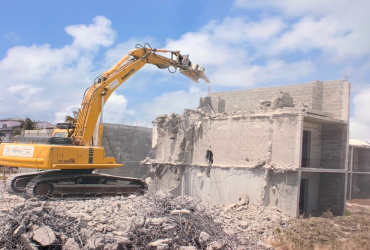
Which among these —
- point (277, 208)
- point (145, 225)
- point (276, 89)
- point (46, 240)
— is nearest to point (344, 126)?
point (276, 89)

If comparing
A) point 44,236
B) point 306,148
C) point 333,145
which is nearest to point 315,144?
point 306,148

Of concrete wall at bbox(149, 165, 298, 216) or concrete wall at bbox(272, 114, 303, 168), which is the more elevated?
concrete wall at bbox(272, 114, 303, 168)

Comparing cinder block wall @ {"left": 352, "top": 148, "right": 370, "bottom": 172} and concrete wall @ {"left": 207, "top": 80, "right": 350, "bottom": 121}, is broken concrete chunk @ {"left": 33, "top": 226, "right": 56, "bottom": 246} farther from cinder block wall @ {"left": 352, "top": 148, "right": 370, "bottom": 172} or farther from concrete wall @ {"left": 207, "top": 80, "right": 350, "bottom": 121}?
cinder block wall @ {"left": 352, "top": 148, "right": 370, "bottom": 172}

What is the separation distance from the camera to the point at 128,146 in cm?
1717

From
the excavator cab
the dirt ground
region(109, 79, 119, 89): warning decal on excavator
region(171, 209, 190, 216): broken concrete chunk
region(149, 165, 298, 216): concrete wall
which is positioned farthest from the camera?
region(109, 79, 119, 89): warning decal on excavator

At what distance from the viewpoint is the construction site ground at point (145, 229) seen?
613cm

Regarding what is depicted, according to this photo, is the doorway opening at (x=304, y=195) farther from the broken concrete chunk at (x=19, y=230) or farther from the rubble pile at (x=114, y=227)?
the broken concrete chunk at (x=19, y=230)

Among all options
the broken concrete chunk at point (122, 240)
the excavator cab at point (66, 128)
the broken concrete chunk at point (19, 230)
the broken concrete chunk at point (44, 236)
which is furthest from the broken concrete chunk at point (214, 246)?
the excavator cab at point (66, 128)

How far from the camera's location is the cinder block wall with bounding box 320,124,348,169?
13.2 metres

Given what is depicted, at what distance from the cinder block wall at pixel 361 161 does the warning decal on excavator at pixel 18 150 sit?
19.2 metres

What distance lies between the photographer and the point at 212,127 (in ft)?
43.7

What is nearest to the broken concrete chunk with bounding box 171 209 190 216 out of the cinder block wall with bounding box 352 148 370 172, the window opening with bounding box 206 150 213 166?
the window opening with bounding box 206 150 213 166

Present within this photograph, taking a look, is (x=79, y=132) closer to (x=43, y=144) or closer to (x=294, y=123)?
(x=43, y=144)

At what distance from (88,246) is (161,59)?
8507mm
